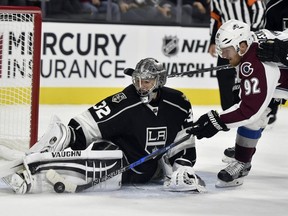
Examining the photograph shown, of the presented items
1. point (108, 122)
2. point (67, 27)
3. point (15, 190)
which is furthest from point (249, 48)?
point (67, 27)

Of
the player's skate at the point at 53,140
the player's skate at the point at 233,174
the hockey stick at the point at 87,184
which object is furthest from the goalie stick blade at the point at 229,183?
the player's skate at the point at 53,140

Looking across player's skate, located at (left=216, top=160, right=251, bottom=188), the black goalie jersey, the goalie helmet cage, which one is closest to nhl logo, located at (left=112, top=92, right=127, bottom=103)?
the black goalie jersey

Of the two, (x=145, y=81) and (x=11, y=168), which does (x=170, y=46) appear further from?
(x=11, y=168)

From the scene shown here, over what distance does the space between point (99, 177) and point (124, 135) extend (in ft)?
0.76

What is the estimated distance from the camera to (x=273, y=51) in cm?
425

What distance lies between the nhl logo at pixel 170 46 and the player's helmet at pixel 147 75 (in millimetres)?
3141

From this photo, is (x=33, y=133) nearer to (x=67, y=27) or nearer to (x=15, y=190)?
(x=15, y=190)

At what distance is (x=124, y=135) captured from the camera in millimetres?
4281

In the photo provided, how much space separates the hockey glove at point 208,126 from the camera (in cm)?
416

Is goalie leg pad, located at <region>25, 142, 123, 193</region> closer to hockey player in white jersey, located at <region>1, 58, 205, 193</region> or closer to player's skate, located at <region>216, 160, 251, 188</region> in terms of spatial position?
hockey player in white jersey, located at <region>1, 58, 205, 193</region>

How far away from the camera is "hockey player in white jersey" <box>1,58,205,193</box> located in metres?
4.12

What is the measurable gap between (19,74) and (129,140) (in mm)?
996

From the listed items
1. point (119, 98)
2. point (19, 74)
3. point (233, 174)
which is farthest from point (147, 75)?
point (19, 74)

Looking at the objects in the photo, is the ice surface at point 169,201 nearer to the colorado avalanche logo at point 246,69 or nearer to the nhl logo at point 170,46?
the colorado avalanche logo at point 246,69
